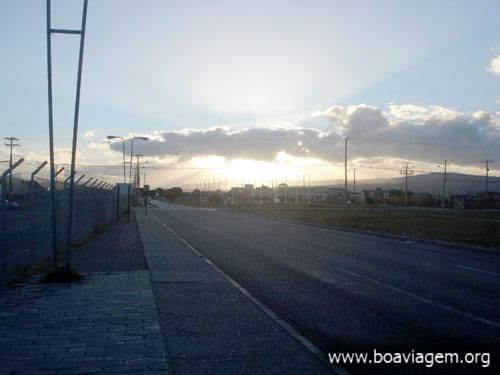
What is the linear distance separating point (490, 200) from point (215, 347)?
379 feet

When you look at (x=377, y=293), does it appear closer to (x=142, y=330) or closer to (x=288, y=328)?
(x=288, y=328)

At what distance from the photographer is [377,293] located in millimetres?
10859

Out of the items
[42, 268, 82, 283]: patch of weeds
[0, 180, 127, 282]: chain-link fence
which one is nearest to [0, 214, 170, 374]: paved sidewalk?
[42, 268, 82, 283]: patch of weeds

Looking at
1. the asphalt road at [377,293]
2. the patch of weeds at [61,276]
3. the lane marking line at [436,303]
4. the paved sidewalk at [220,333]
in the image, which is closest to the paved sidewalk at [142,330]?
the paved sidewalk at [220,333]

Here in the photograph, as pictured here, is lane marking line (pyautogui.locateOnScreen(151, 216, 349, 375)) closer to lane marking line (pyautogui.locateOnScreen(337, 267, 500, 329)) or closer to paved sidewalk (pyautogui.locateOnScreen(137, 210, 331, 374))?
paved sidewalk (pyautogui.locateOnScreen(137, 210, 331, 374))

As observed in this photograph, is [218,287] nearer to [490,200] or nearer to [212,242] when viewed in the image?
[212,242]

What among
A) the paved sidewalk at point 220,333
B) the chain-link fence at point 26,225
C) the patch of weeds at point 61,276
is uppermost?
the chain-link fence at point 26,225

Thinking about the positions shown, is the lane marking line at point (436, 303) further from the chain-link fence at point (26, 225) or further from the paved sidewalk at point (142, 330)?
the chain-link fence at point (26, 225)

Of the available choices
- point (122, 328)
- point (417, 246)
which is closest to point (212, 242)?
point (417, 246)

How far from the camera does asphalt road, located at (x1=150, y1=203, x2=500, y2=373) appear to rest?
7332 millimetres

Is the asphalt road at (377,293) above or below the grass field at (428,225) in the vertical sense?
below

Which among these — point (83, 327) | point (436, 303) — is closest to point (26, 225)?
point (83, 327)

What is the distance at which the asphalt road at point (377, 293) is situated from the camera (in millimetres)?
7332

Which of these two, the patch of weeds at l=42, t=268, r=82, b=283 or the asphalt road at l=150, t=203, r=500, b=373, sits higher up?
the patch of weeds at l=42, t=268, r=82, b=283
